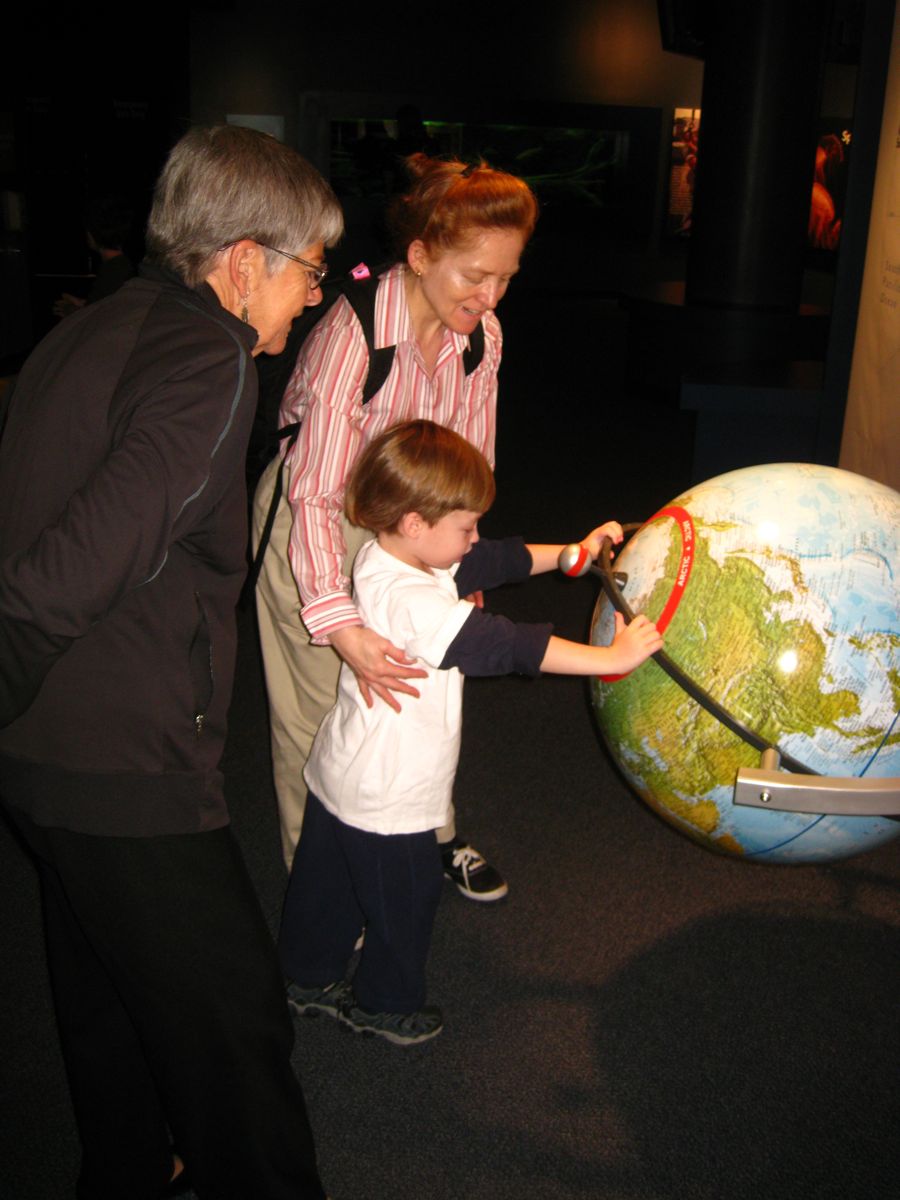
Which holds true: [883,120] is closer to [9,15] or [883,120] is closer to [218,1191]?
[218,1191]

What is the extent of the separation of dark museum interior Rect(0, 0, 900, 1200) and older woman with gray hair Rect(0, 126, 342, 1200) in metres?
0.63

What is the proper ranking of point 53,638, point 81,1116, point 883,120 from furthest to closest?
point 883,120 → point 81,1116 → point 53,638

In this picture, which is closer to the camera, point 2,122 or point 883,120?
point 883,120

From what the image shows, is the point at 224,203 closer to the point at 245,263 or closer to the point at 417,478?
the point at 245,263

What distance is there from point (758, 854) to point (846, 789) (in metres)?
0.35

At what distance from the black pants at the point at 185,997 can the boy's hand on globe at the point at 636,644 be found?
653 millimetres

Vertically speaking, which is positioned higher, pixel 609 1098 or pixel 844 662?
pixel 844 662

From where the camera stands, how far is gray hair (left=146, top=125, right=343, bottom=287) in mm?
1390

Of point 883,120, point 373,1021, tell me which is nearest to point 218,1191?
point 373,1021

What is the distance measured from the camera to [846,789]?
62.1 inches

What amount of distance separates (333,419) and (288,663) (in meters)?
0.56

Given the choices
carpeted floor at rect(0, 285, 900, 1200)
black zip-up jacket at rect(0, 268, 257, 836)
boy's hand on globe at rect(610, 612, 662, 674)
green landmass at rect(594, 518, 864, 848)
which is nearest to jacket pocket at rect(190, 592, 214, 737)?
black zip-up jacket at rect(0, 268, 257, 836)

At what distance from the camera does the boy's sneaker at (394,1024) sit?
224 cm

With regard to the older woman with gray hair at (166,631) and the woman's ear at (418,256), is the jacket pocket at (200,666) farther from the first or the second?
the woman's ear at (418,256)
